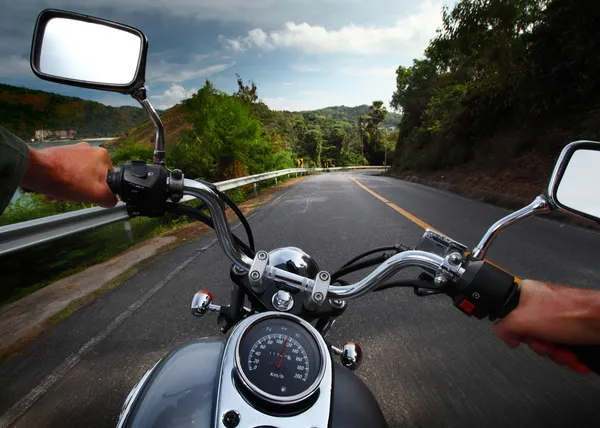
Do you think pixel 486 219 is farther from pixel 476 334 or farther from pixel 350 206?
pixel 476 334

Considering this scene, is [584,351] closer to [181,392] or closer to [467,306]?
[467,306]

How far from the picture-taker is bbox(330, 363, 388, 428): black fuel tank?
81cm

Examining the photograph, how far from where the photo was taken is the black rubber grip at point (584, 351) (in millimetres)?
982

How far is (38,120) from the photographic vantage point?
814 centimetres

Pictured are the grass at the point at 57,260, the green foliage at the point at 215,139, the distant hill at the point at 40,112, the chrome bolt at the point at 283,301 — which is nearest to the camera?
the chrome bolt at the point at 283,301

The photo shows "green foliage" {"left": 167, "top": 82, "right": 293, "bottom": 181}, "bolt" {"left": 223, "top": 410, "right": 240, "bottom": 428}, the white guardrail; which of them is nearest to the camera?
"bolt" {"left": 223, "top": 410, "right": 240, "bottom": 428}

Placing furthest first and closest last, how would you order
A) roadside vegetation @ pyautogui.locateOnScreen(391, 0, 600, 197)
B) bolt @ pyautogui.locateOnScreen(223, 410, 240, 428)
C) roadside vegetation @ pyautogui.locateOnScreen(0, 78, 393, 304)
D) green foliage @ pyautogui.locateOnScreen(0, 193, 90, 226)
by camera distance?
roadside vegetation @ pyautogui.locateOnScreen(391, 0, 600, 197)
green foliage @ pyautogui.locateOnScreen(0, 193, 90, 226)
roadside vegetation @ pyautogui.locateOnScreen(0, 78, 393, 304)
bolt @ pyautogui.locateOnScreen(223, 410, 240, 428)

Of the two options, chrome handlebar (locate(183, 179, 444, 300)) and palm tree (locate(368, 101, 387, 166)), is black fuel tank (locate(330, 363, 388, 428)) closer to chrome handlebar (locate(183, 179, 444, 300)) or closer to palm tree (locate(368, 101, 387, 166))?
chrome handlebar (locate(183, 179, 444, 300))

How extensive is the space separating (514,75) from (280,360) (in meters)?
16.7

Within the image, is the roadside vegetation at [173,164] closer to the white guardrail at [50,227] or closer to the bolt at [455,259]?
the white guardrail at [50,227]

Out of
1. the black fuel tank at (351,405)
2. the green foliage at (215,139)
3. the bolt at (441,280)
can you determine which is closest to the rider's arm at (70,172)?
the black fuel tank at (351,405)

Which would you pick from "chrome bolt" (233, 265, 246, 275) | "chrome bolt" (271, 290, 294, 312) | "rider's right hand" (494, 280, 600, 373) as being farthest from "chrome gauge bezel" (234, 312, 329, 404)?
"rider's right hand" (494, 280, 600, 373)

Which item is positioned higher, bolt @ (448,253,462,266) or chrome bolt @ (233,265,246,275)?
bolt @ (448,253,462,266)

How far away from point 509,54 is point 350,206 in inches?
412
